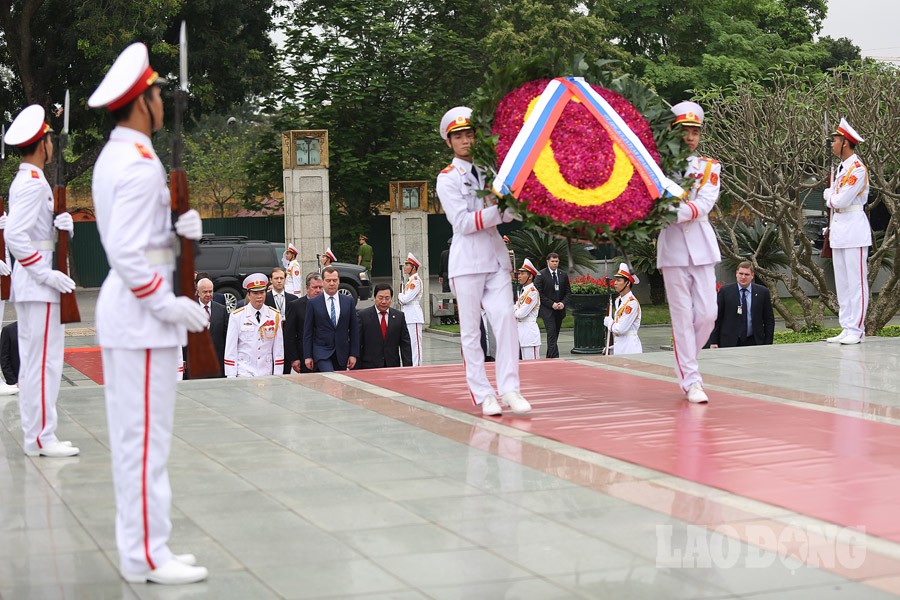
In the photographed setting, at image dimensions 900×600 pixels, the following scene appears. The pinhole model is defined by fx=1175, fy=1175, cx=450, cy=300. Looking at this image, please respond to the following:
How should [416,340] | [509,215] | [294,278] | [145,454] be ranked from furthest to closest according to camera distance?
[294,278], [416,340], [509,215], [145,454]

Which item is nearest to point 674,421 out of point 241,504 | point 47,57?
point 241,504

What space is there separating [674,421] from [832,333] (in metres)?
11.0

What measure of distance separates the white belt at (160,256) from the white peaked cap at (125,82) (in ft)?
2.05

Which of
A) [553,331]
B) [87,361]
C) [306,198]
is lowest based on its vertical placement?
[87,361]

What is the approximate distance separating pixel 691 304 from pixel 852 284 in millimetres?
4330

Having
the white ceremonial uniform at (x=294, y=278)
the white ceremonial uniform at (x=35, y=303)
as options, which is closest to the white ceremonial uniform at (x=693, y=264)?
the white ceremonial uniform at (x=35, y=303)

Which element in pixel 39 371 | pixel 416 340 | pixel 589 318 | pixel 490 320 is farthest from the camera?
pixel 589 318

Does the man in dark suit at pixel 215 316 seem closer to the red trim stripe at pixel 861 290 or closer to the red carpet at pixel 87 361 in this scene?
the red carpet at pixel 87 361

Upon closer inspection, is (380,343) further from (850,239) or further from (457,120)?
(457,120)

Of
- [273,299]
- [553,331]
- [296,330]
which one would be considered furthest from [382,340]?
[553,331]

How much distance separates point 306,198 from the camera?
25.3 m

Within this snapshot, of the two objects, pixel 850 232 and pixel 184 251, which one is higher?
pixel 850 232

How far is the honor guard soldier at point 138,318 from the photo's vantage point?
4.79 m

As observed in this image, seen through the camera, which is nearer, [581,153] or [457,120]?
[581,153]
